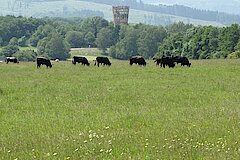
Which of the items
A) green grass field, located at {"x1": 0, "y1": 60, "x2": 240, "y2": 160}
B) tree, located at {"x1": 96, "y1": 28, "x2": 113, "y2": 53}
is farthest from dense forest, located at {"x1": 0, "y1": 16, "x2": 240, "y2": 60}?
green grass field, located at {"x1": 0, "y1": 60, "x2": 240, "y2": 160}

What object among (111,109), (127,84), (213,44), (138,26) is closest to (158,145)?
(111,109)

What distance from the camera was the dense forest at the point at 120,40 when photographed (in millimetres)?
104125

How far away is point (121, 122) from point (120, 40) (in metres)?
147

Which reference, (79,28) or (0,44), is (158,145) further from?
(79,28)

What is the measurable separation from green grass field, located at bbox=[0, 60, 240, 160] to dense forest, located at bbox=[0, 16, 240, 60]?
199ft

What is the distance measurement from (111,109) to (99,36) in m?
150

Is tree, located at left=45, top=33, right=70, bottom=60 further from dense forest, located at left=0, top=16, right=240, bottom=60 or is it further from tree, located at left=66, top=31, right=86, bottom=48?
tree, located at left=66, top=31, right=86, bottom=48

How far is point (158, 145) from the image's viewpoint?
9562 mm

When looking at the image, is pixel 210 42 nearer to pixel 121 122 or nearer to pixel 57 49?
pixel 57 49

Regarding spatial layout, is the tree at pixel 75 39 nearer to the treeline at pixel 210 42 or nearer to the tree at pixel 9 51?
the tree at pixel 9 51

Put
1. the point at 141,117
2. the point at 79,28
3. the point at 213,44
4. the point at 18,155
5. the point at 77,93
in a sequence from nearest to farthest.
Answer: the point at 18,155 < the point at 141,117 < the point at 77,93 < the point at 213,44 < the point at 79,28

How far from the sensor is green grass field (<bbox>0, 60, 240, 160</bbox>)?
9180 mm

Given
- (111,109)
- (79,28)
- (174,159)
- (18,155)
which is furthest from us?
(79,28)

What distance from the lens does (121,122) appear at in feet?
42.3
